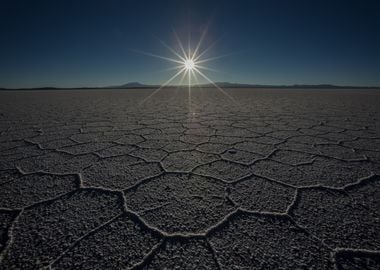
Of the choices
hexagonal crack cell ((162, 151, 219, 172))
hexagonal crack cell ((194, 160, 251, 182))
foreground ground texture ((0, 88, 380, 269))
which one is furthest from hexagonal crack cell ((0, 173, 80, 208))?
hexagonal crack cell ((194, 160, 251, 182))

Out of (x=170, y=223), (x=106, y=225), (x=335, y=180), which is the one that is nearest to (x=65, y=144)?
(x=106, y=225)

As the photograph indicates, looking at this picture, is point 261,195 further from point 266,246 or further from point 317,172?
point 317,172

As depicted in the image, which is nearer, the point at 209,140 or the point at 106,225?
the point at 106,225

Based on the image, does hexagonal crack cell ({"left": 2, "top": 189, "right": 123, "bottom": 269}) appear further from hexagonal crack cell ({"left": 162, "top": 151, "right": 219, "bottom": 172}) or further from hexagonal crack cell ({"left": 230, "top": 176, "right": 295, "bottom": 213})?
hexagonal crack cell ({"left": 230, "top": 176, "right": 295, "bottom": 213})

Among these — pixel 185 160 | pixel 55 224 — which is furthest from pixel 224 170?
pixel 55 224

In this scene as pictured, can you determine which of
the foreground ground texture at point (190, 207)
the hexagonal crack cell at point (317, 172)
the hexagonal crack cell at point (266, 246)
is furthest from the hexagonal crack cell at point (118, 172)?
the hexagonal crack cell at point (317, 172)

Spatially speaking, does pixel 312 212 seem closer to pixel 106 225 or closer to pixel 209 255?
pixel 209 255
